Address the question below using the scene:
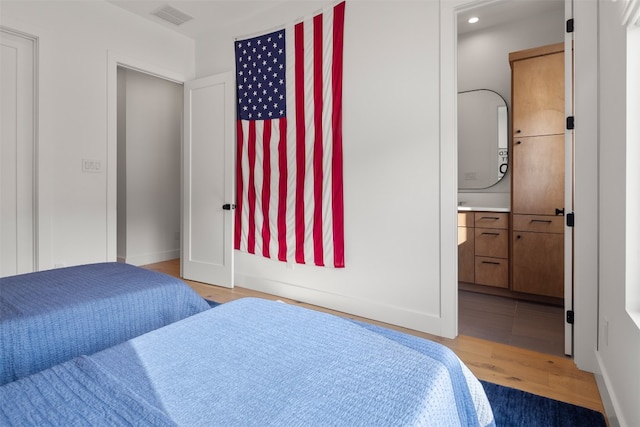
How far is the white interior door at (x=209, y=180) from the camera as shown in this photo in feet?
11.7

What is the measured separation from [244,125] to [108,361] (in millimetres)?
2907

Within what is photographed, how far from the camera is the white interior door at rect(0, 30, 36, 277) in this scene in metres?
2.75

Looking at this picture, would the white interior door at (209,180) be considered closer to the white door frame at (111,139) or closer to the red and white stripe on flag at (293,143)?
the red and white stripe on flag at (293,143)

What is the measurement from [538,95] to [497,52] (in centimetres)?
98

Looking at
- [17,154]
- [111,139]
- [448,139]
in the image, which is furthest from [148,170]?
[448,139]

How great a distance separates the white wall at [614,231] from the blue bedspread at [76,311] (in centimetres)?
189

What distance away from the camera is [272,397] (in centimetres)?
74

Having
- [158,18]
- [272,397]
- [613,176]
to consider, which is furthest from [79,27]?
[613,176]

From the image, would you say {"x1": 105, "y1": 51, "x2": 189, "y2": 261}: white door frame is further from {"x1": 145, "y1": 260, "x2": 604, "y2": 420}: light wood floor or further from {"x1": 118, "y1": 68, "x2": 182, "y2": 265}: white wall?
{"x1": 145, "y1": 260, "x2": 604, "y2": 420}: light wood floor

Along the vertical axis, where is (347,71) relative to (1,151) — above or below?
above

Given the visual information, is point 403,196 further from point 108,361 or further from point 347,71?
point 108,361

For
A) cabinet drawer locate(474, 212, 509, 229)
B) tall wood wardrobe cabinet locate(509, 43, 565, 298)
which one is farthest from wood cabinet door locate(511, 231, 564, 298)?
cabinet drawer locate(474, 212, 509, 229)

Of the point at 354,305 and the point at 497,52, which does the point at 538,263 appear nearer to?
the point at 354,305

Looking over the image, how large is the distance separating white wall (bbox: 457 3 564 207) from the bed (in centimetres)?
336
